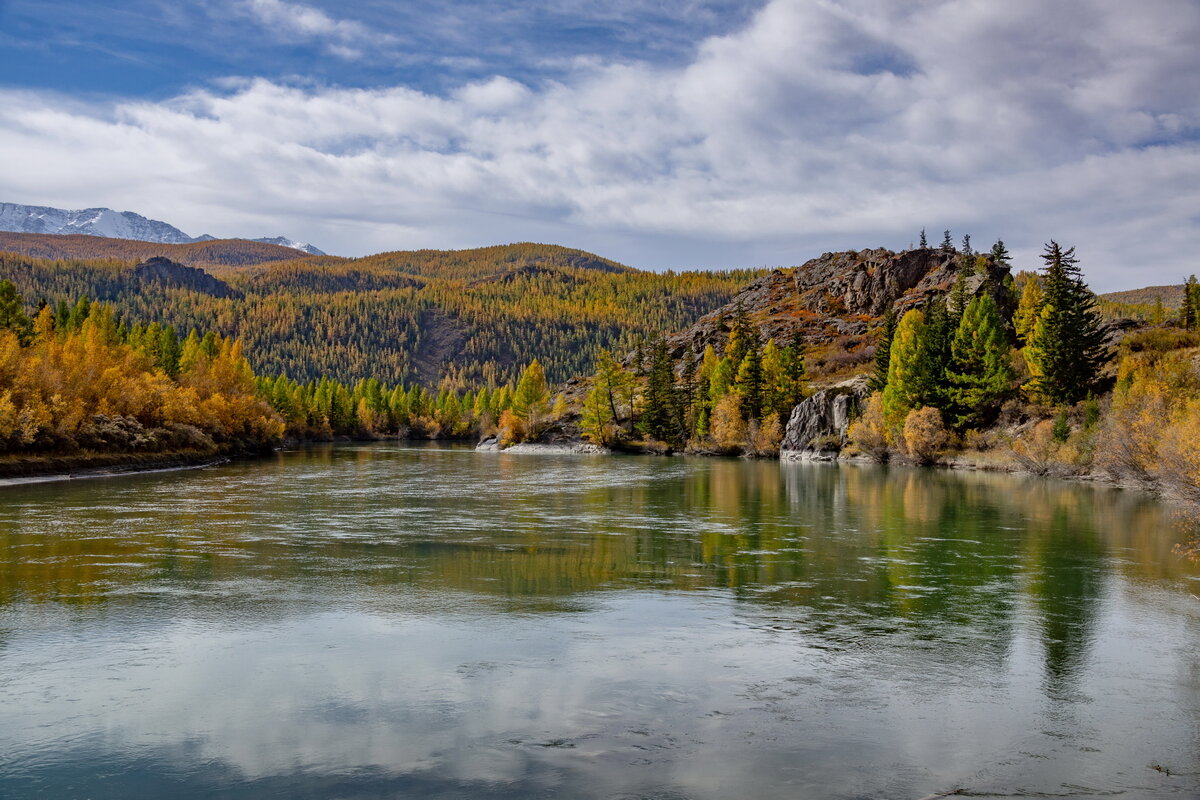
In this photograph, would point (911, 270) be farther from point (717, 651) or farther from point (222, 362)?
point (717, 651)

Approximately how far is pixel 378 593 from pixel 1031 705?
633 inches

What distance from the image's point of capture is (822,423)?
364 feet

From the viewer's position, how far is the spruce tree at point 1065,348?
267 ft

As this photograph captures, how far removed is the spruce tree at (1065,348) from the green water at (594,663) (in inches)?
1948

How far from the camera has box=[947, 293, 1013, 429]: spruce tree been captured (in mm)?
91000

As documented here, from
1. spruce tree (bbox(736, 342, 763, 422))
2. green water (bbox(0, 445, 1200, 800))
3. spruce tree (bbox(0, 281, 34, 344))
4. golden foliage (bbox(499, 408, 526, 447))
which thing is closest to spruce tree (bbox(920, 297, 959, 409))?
Answer: spruce tree (bbox(736, 342, 763, 422))

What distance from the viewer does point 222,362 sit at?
118000 mm

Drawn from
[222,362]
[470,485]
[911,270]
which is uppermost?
[911,270]

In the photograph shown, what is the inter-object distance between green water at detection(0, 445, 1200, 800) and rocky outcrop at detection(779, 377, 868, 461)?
71.2 metres

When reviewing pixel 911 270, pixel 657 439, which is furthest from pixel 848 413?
pixel 911 270

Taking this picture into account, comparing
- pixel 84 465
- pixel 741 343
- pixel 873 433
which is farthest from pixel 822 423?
pixel 84 465

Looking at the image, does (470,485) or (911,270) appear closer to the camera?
(470,485)

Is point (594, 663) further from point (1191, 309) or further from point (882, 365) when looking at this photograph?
point (1191, 309)

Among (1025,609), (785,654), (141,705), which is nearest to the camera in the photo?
(141,705)
